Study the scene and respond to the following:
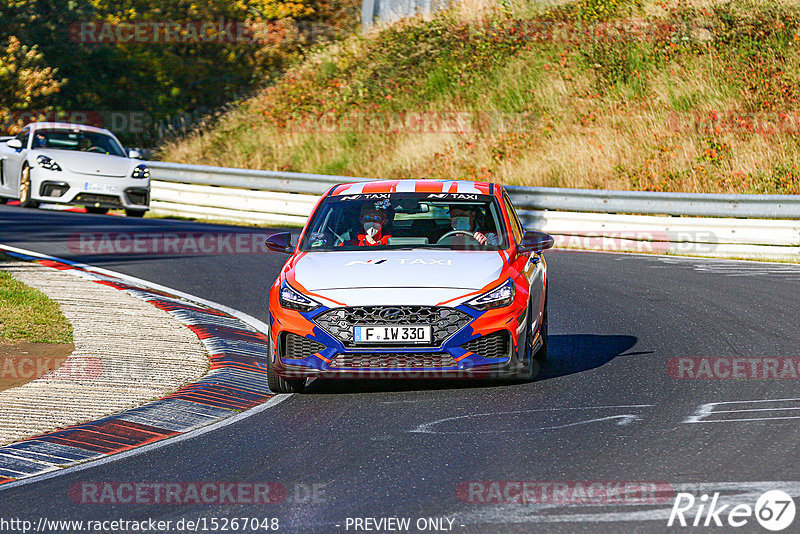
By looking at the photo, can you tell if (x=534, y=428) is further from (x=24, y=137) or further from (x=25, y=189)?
(x=24, y=137)

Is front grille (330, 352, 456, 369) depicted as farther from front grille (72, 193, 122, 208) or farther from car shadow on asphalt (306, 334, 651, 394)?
front grille (72, 193, 122, 208)

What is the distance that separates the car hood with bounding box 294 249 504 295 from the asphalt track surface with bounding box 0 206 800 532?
82cm

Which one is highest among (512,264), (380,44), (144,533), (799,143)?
(380,44)

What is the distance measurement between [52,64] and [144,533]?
98.5 ft

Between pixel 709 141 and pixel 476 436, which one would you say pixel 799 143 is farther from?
pixel 476 436

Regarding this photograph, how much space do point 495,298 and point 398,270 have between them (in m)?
0.74

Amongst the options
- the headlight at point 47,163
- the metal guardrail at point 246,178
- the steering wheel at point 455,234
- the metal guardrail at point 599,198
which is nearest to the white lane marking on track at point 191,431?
the steering wheel at point 455,234

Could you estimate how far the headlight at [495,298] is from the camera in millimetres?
8742

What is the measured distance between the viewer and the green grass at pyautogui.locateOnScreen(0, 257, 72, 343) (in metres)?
10.8

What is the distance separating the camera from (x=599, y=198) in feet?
65.4

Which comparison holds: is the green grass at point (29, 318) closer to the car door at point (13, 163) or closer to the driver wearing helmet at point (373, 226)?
the driver wearing helmet at point (373, 226)

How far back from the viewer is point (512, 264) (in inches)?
368

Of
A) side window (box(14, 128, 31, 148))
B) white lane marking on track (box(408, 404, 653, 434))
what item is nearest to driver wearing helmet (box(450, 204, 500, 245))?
white lane marking on track (box(408, 404, 653, 434))

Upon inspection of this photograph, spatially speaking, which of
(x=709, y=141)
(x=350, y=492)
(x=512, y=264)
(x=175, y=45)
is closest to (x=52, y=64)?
(x=175, y=45)
